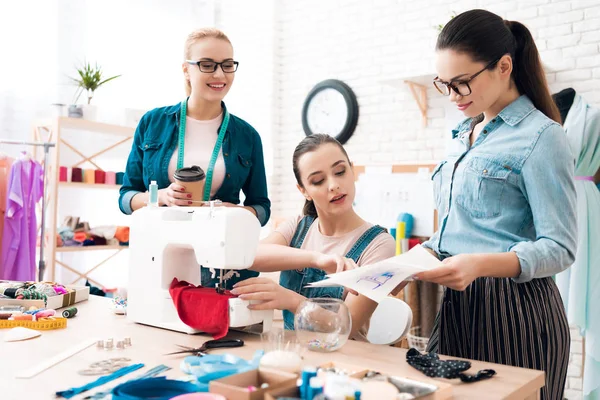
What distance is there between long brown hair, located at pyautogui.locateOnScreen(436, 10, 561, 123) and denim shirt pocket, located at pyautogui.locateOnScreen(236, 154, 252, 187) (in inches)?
35.4

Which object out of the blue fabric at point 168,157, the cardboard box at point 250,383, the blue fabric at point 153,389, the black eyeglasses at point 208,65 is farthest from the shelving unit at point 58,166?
the cardboard box at point 250,383

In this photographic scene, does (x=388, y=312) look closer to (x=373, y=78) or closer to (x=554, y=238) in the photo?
(x=554, y=238)

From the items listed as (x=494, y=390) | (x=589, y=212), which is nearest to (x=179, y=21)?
(x=589, y=212)

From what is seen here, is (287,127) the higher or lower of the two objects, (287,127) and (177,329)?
the higher

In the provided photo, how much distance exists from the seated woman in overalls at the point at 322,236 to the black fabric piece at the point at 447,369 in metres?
0.47

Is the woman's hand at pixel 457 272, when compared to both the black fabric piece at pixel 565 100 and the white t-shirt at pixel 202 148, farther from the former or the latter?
the black fabric piece at pixel 565 100

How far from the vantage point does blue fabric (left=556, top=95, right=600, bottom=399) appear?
9.74 feet

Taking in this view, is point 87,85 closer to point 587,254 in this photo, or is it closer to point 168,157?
point 168,157

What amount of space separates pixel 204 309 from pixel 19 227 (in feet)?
8.06

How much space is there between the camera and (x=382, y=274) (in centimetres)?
129

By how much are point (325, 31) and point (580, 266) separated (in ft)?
9.88

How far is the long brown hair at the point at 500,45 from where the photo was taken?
1429mm

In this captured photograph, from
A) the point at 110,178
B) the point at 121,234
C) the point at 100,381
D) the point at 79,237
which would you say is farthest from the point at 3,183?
the point at 100,381

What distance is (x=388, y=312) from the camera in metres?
1.67
